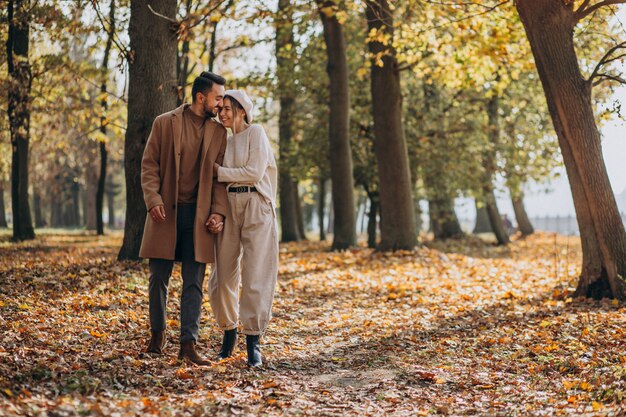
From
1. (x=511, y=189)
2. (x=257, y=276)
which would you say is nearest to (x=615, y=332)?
(x=257, y=276)

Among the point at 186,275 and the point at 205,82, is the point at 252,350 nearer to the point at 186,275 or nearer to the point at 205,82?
the point at 186,275

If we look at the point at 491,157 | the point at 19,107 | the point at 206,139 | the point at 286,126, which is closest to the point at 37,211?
the point at 286,126

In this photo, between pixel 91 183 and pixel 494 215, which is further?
pixel 91 183

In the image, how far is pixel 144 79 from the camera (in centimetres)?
1152

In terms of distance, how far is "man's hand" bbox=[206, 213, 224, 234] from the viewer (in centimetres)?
641

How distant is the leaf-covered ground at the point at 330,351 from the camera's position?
5410mm

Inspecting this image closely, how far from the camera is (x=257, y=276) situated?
656 centimetres

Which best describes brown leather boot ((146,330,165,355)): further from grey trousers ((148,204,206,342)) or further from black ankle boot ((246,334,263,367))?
black ankle boot ((246,334,263,367))

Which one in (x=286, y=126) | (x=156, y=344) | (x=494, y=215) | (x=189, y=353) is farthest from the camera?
(x=494, y=215)

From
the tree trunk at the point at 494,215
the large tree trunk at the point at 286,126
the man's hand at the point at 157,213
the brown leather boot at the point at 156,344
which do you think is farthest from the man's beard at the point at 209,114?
the tree trunk at the point at 494,215

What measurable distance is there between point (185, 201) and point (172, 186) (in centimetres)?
18

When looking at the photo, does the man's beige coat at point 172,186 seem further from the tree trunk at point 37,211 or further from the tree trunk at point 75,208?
the tree trunk at point 75,208

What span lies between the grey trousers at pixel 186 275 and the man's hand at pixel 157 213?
199 millimetres

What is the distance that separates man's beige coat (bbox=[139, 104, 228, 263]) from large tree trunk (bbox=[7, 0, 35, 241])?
10.8 meters
